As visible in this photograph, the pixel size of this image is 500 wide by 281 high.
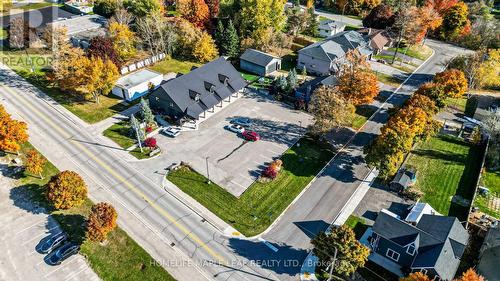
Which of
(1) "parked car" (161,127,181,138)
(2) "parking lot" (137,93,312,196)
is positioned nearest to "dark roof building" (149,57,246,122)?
(1) "parked car" (161,127,181,138)

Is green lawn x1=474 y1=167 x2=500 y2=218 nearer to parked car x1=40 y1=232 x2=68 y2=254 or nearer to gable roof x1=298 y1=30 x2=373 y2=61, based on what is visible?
gable roof x1=298 y1=30 x2=373 y2=61

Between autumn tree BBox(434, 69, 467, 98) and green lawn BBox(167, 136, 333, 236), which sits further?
autumn tree BBox(434, 69, 467, 98)

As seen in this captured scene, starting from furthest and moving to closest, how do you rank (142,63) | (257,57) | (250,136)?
1. (142,63)
2. (257,57)
3. (250,136)

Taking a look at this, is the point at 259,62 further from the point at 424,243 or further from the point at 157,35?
the point at 424,243

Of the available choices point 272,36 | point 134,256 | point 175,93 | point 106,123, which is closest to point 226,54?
point 272,36

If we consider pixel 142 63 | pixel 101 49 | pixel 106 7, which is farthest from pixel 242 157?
pixel 106 7

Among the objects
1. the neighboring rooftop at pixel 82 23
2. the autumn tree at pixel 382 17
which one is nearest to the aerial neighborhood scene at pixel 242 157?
the neighboring rooftop at pixel 82 23
